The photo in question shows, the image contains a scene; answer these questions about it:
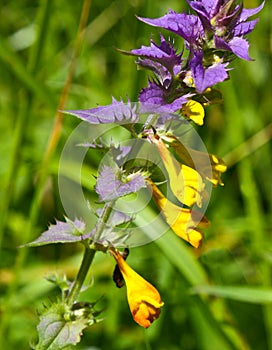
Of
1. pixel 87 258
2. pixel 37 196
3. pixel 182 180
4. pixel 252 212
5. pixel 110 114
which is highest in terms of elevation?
pixel 110 114

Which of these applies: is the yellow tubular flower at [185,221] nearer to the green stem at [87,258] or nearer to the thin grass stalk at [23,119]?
the green stem at [87,258]

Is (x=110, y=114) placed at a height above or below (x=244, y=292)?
above

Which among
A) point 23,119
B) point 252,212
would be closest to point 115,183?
point 23,119

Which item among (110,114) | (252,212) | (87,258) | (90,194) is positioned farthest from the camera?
(90,194)

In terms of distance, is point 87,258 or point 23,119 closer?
point 87,258


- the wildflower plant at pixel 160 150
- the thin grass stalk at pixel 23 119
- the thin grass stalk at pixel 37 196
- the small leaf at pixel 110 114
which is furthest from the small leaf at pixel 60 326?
the thin grass stalk at pixel 23 119

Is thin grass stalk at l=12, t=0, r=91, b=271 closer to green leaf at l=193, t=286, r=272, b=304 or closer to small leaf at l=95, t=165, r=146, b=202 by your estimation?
green leaf at l=193, t=286, r=272, b=304

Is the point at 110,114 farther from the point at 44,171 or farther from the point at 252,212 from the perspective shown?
the point at 252,212
